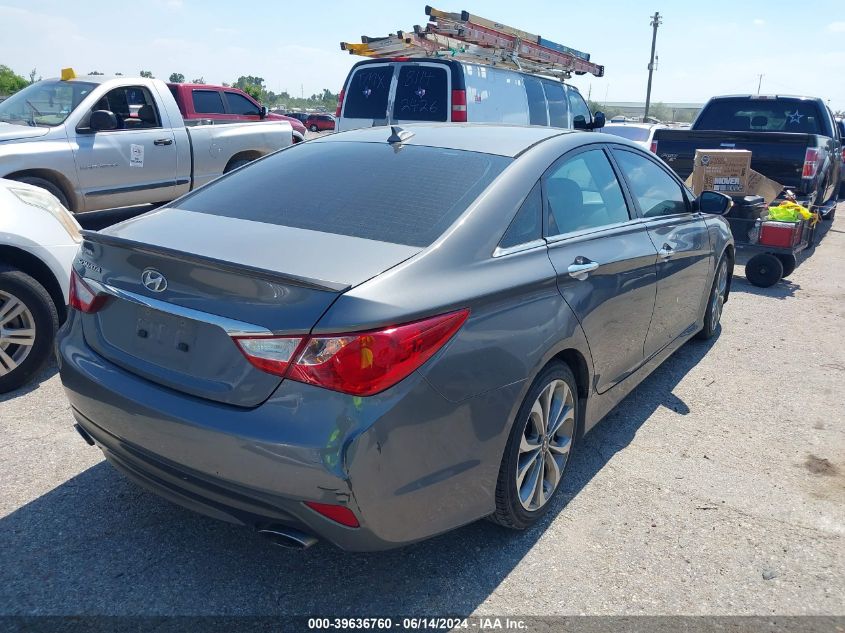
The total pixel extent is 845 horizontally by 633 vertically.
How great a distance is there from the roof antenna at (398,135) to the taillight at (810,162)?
673 centimetres

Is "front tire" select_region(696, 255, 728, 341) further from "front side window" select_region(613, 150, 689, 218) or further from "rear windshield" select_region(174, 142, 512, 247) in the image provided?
"rear windshield" select_region(174, 142, 512, 247)

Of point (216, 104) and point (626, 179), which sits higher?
point (216, 104)

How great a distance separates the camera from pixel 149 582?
256 cm

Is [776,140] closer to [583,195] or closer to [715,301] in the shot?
[715,301]

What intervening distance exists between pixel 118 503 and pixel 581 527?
2054 mm

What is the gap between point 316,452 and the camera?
209 cm

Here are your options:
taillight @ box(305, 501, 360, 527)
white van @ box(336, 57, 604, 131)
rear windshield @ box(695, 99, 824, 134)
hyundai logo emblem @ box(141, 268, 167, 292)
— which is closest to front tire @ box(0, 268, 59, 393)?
hyundai logo emblem @ box(141, 268, 167, 292)

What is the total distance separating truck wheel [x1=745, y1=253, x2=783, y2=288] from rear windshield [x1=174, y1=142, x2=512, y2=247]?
18.0ft

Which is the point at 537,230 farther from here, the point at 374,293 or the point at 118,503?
the point at 118,503

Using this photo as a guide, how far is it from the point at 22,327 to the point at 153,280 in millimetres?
2252

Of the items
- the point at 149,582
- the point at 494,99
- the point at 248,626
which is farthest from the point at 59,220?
the point at 494,99

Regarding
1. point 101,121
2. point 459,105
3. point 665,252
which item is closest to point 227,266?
point 665,252

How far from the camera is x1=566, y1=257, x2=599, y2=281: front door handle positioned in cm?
299

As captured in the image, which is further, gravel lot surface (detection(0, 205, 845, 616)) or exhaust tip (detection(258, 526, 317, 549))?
gravel lot surface (detection(0, 205, 845, 616))
